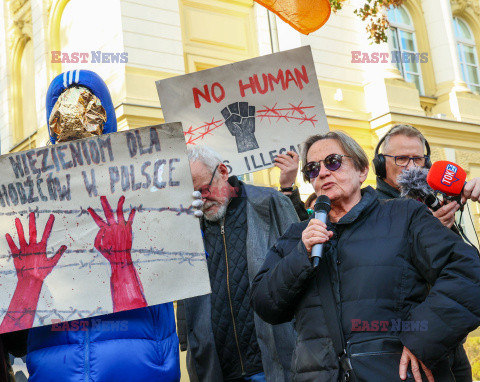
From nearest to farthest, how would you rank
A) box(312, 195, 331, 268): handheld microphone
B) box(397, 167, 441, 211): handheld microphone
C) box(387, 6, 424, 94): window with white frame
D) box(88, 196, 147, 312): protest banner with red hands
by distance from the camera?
box(312, 195, 331, 268): handheld microphone, box(88, 196, 147, 312): protest banner with red hands, box(397, 167, 441, 211): handheld microphone, box(387, 6, 424, 94): window with white frame

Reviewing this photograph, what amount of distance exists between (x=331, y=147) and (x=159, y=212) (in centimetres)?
82

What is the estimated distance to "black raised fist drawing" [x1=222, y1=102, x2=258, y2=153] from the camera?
4.61m

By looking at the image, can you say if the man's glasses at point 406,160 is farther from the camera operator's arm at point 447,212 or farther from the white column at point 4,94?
the white column at point 4,94

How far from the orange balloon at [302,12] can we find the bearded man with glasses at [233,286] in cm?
130

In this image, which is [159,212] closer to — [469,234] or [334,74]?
[334,74]

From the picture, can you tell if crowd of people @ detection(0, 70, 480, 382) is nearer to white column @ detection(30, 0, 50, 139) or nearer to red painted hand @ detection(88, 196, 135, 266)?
red painted hand @ detection(88, 196, 135, 266)

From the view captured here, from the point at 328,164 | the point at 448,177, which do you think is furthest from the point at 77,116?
the point at 448,177

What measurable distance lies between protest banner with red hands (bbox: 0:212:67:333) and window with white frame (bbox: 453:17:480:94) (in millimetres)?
14671

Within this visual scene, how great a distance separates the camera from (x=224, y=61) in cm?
1317

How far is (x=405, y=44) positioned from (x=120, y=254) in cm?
1368

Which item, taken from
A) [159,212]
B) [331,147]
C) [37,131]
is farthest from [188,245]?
[37,131]

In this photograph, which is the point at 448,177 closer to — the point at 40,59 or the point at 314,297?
the point at 314,297

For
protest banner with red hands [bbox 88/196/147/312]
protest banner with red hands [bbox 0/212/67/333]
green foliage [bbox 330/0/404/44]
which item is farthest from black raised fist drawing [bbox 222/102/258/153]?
green foliage [bbox 330/0/404/44]

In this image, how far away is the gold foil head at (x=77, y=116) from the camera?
3.33 meters
